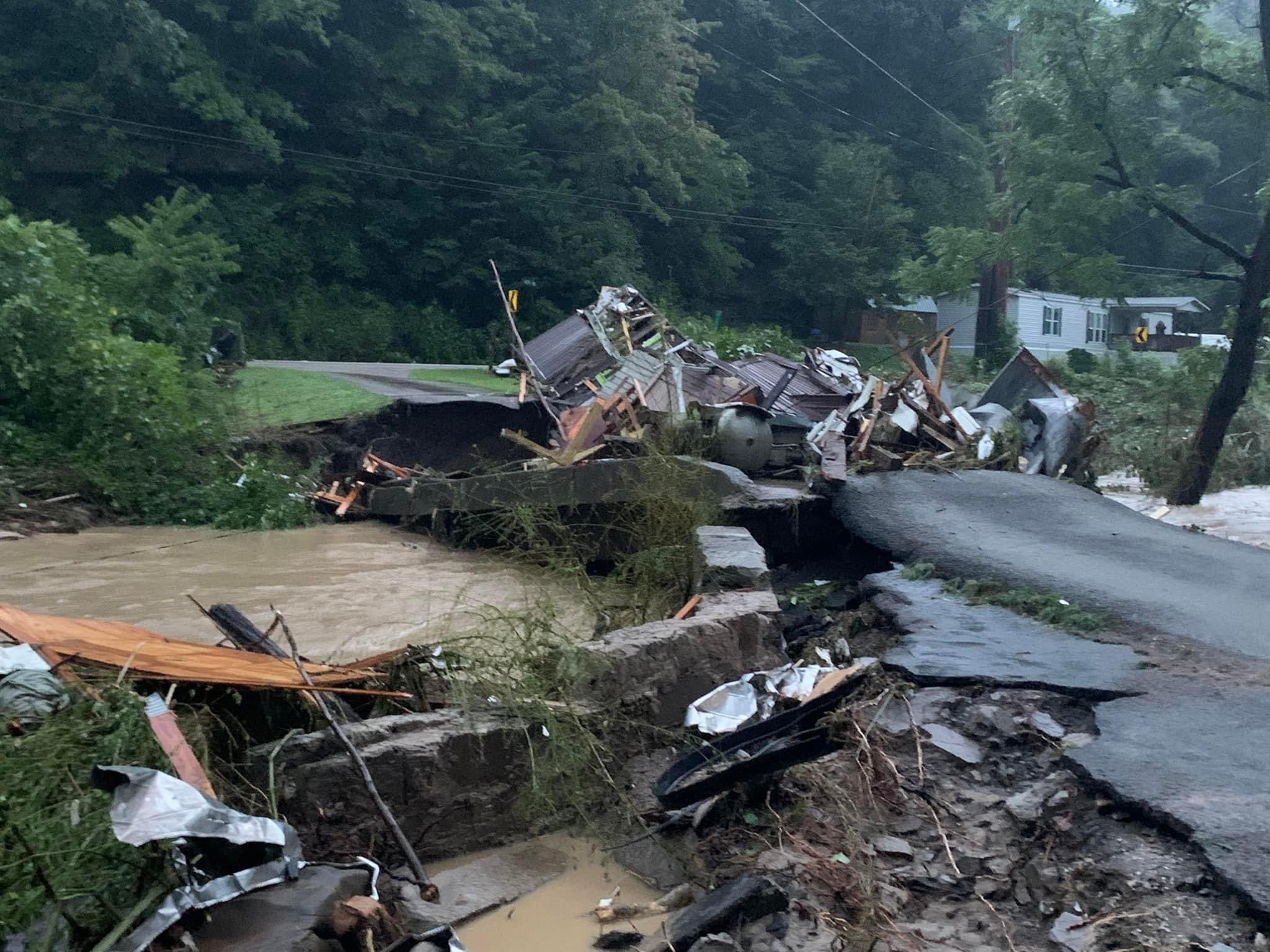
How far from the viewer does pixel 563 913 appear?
11.5ft

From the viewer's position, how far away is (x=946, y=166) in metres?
43.3

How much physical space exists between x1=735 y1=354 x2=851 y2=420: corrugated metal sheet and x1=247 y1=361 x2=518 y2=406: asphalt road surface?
3420mm

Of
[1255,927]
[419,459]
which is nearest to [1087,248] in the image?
[419,459]

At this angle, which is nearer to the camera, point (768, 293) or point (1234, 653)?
point (1234, 653)

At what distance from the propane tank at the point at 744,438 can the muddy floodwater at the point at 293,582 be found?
2358 mm

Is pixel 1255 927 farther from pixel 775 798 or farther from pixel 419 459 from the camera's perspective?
pixel 419 459

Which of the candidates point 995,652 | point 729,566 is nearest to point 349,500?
point 729,566

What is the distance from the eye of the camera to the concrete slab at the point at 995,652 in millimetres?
4793

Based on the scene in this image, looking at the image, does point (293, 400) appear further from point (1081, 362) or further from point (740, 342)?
point (1081, 362)

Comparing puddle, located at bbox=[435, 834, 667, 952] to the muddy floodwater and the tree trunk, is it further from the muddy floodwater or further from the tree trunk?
the tree trunk

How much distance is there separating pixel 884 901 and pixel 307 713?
6.85 ft

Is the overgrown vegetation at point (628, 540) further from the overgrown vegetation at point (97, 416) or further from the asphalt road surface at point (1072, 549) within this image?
the overgrown vegetation at point (97, 416)

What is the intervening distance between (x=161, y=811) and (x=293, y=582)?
6076 millimetres

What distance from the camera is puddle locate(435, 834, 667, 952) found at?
11.0 feet
